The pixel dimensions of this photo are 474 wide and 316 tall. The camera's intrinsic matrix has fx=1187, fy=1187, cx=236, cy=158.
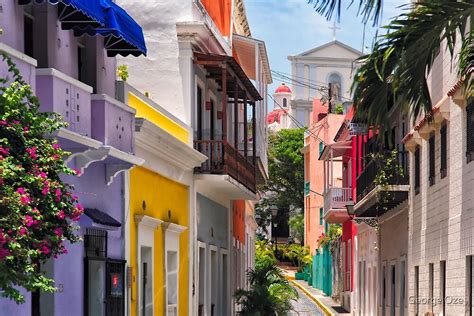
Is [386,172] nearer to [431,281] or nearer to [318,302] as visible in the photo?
[431,281]

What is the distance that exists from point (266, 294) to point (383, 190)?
3.30 metres

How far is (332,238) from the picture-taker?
48875 millimetres

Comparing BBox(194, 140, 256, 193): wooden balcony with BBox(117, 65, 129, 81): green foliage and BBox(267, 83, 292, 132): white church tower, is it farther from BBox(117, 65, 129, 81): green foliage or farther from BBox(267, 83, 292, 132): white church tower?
BBox(267, 83, 292, 132): white church tower

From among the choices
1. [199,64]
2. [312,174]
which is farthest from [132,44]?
[312,174]

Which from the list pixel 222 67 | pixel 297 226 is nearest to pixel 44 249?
pixel 222 67

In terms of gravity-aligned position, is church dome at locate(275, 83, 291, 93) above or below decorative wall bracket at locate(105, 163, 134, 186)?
above

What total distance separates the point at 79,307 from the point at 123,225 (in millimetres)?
2314

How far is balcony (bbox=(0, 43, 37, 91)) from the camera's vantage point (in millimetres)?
10219

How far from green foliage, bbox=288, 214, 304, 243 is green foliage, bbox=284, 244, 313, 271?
18.0 ft

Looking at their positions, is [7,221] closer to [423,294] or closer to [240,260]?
[423,294]

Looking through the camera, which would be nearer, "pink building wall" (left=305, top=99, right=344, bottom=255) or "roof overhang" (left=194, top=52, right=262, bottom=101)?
"roof overhang" (left=194, top=52, right=262, bottom=101)

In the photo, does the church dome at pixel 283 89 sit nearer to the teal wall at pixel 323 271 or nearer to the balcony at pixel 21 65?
the teal wall at pixel 323 271

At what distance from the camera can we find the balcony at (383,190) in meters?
25.0

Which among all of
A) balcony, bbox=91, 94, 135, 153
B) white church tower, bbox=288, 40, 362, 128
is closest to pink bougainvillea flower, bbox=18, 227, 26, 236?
balcony, bbox=91, 94, 135, 153
